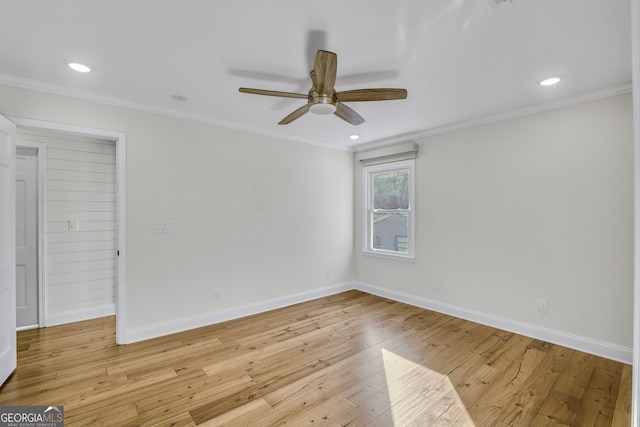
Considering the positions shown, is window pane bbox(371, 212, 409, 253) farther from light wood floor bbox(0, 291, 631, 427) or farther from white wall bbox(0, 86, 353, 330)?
light wood floor bbox(0, 291, 631, 427)

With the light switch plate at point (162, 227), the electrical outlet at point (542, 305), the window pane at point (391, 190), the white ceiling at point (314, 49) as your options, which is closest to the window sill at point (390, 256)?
the window pane at point (391, 190)

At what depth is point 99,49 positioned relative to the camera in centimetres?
209

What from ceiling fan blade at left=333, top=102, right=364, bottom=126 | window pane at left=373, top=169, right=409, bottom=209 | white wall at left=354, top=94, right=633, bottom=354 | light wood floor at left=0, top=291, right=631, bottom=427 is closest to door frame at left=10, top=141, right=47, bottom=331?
light wood floor at left=0, top=291, right=631, bottom=427

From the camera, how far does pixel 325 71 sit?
1.96 metres

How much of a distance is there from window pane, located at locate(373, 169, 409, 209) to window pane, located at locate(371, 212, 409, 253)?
153mm

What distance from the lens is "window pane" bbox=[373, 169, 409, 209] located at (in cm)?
445

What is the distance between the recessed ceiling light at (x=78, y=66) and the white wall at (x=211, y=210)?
553 millimetres

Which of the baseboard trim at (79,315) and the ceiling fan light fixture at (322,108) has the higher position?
the ceiling fan light fixture at (322,108)

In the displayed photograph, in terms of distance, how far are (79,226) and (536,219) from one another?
532cm

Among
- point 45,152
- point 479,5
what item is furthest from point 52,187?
point 479,5

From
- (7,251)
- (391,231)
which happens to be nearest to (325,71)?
(7,251)

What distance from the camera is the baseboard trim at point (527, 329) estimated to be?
8.75 feet

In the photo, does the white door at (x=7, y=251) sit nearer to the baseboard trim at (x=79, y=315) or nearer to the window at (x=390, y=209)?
the baseboard trim at (x=79, y=315)

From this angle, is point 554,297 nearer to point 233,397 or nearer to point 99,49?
point 233,397
